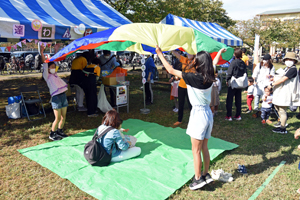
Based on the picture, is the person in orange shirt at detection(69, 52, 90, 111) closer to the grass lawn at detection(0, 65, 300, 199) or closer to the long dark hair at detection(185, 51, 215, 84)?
the grass lawn at detection(0, 65, 300, 199)

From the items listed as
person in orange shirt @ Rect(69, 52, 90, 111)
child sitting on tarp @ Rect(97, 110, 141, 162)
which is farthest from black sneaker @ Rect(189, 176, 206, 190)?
person in orange shirt @ Rect(69, 52, 90, 111)

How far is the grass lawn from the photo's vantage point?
304cm

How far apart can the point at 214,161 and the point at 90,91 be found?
159 inches

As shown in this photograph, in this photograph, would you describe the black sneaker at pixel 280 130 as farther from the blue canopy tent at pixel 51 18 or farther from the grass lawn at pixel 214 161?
the blue canopy tent at pixel 51 18

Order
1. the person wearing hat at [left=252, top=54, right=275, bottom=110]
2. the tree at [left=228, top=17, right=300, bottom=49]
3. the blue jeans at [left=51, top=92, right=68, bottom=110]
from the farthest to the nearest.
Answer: the tree at [left=228, top=17, right=300, bottom=49] → the person wearing hat at [left=252, top=54, right=275, bottom=110] → the blue jeans at [left=51, top=92, right=68, bottom=110]

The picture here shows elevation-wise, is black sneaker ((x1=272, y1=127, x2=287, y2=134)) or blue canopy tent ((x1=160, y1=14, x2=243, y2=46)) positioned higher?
blue canopy tent ((x1=160, y1=14, x2=243, y2=46))

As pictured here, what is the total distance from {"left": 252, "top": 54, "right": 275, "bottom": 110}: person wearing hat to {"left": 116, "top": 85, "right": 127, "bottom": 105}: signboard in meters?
3.85

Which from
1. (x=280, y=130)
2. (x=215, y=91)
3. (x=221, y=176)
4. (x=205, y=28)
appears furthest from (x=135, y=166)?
(x=205, y=28)

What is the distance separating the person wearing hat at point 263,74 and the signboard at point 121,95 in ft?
12.6

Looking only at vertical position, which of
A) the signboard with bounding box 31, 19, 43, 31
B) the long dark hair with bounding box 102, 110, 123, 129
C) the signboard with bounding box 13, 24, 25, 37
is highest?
the signboard with bounding box 31, 19, 43, 31

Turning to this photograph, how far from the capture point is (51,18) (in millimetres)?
5820

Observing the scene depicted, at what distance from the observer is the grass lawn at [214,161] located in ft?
9.98

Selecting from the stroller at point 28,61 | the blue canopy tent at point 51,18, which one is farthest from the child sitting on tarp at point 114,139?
the stroller at point 28,61

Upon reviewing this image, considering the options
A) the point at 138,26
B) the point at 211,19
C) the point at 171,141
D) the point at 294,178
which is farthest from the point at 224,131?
the point at 211,19
